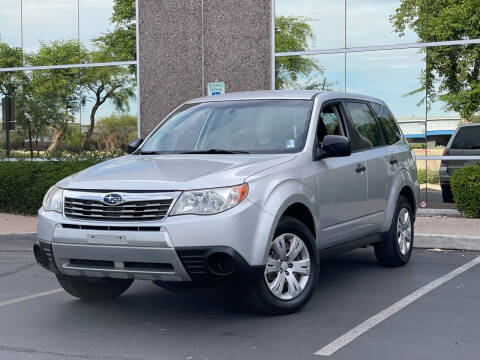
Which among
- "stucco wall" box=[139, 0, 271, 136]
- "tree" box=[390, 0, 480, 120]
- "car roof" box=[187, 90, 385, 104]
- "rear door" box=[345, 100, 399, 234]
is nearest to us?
"car roof" box=[187, 90, 385, 104]

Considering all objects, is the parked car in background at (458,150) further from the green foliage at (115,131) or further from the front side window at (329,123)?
the front side window at (329,123)

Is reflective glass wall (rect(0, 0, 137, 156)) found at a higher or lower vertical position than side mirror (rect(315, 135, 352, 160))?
higher

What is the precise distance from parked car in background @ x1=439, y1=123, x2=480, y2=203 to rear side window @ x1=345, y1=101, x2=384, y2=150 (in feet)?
18.6

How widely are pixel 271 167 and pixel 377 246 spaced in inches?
99.3

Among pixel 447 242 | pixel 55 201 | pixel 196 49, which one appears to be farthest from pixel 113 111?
pixel 55 201

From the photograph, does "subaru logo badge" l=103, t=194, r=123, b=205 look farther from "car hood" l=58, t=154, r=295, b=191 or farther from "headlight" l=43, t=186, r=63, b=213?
"headlight" l=43, t=186, r=63, b=213

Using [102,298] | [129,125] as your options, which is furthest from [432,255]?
[129,125]

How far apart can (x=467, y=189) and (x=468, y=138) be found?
59.9 inches

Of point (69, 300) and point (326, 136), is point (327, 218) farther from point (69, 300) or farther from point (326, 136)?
point (69, 300)

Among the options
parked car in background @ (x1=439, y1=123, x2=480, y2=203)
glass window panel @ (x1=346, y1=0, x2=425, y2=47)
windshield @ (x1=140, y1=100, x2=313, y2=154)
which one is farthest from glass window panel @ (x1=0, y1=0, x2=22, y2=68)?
windshield @ (x1=140, y1=100, x2=313, y2=154)

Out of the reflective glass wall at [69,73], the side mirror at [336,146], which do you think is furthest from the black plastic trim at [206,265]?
the reflective glass wall at [69,73]

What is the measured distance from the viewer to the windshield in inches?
275

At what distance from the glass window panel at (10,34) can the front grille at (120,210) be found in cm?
1292

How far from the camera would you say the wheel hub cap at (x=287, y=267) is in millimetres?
6250
